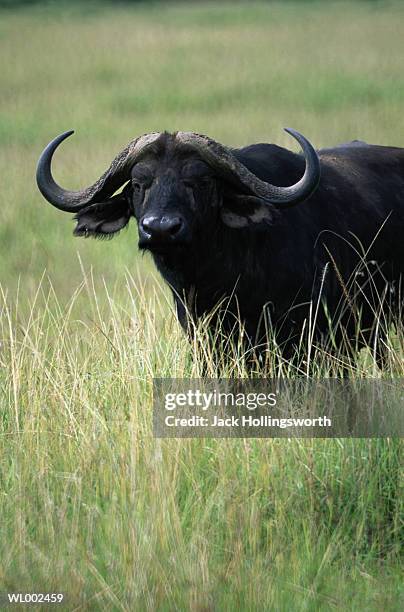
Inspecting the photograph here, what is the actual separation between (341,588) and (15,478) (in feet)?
4.45

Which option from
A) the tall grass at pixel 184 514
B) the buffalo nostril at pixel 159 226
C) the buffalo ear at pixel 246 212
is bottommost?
the tall grass at pixel 184 514

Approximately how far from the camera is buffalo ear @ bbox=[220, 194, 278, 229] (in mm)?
5684

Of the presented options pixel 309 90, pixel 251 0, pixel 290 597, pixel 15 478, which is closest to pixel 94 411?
pixel 15 478

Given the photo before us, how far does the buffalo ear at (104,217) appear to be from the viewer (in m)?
6.01

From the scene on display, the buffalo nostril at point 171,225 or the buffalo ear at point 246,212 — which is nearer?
the buffalo nostril at point 171,225

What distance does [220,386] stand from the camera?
5.38 metres

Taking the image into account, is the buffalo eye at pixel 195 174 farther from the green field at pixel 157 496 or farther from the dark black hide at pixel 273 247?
the green field at pixel 157 496

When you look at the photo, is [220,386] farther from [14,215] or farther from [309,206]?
[14,215]

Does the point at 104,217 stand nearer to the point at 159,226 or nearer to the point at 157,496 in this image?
the point at 159,226

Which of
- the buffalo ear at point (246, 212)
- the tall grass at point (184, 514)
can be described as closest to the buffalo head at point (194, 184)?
the buffalo ear at point (246, 212)

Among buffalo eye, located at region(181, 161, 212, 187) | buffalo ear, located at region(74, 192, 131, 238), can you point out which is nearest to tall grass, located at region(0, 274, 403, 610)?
buffalo eye, located at region(181, 161, 212, 187)

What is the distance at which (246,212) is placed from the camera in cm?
575

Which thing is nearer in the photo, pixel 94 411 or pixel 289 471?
pixel 289 471

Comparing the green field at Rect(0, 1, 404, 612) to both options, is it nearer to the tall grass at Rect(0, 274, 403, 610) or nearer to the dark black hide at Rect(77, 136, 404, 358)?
the tall grass at Rect(0, 274, 403, 610)
